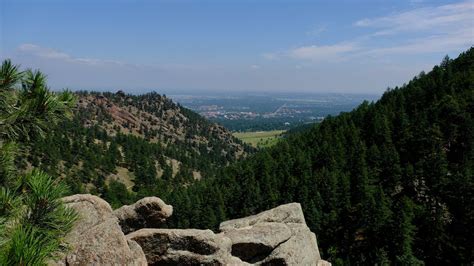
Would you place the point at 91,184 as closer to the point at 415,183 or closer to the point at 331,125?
the point at 331,125

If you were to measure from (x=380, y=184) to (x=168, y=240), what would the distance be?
3229 inches

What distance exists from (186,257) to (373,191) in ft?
245

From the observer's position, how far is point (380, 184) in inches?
3728

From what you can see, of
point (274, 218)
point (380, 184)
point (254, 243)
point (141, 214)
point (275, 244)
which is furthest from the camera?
point (380, 184)

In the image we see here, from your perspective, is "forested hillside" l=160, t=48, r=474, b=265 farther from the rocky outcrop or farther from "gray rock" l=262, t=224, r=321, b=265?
the rocky outcrop

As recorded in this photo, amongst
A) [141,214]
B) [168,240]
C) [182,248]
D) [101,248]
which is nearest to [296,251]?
[182,248]

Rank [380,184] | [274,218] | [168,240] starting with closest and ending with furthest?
1. [168,240]
2. [274,218]
3. [380,184]

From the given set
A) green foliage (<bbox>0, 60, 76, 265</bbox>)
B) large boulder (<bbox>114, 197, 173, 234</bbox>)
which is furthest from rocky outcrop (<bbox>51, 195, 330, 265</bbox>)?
A: green foliage (<bbox>0, 60, 76, 265</bbox>)

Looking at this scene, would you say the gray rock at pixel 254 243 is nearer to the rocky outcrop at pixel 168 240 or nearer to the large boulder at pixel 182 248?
the rocky outcrop at pixel 168 240

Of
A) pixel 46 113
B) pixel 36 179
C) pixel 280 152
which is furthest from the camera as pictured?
pixel 280 152

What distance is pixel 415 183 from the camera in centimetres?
10075

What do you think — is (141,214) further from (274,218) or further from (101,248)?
(274,218)

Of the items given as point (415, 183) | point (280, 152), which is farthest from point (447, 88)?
point (280, 152)

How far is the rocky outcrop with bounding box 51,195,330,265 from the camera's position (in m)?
15.2
